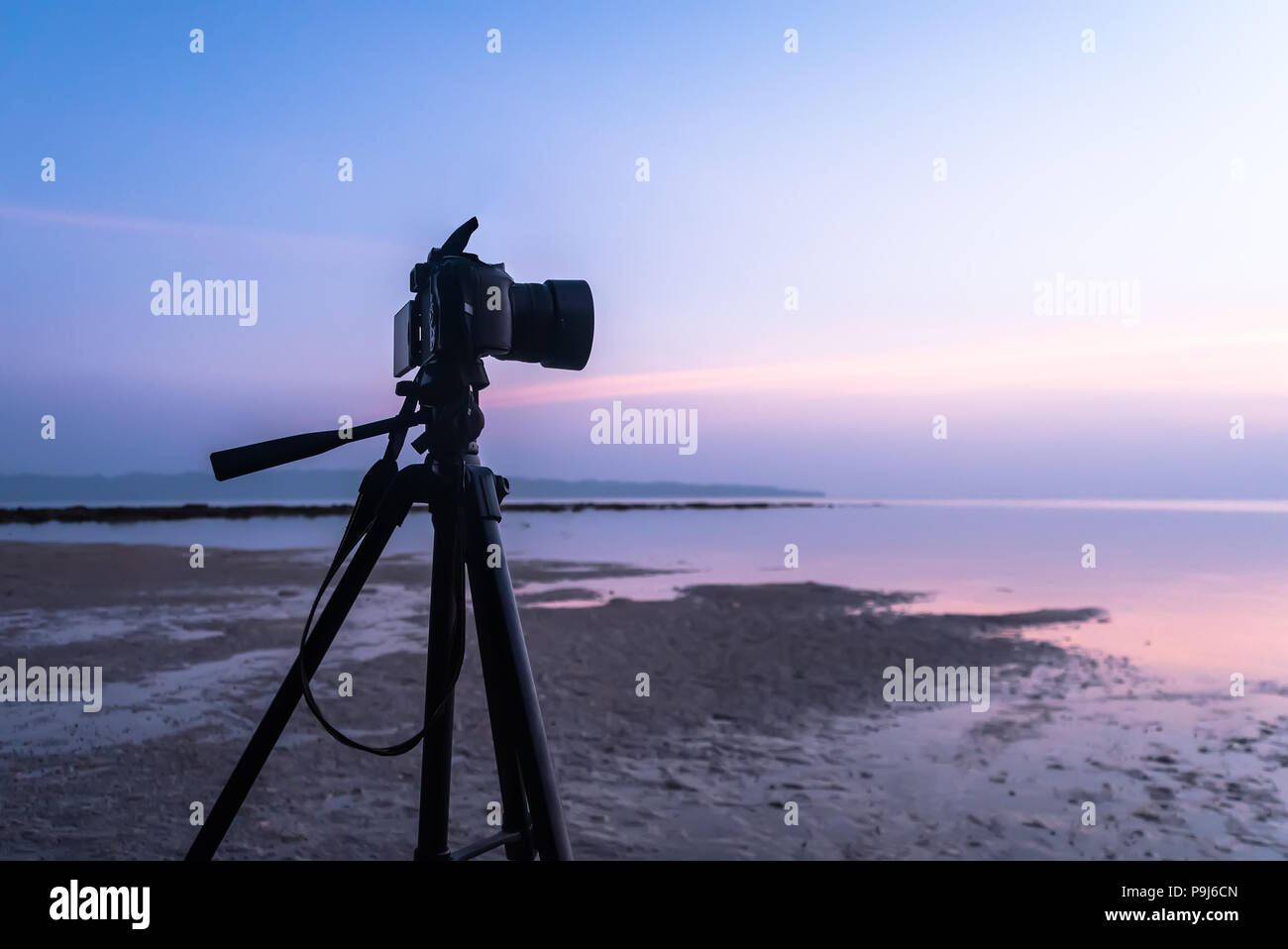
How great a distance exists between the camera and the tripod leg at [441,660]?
1898mm

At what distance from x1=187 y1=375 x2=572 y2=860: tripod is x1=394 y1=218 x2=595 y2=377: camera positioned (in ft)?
0.37

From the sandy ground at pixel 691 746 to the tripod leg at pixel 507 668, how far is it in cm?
185

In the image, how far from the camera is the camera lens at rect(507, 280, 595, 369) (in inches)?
83.6

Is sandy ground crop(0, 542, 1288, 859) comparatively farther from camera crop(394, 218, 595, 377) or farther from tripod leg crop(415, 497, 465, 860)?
camera crop(394, 218, 595, 377)

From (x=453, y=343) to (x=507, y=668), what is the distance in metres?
0.75

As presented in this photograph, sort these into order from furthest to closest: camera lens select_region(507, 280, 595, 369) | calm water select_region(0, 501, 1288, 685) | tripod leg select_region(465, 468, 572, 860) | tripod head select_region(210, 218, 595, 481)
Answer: calm water select_region(0, 501, 1288, 685)
camera lens select_region(507, 280, 595, 369)
tripod head select_region(210, 218, 595, 481)
tripod leg select_region(465, 468, 572, 860)

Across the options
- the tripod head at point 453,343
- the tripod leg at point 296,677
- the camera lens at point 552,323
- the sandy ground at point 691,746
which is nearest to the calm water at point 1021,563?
the sandy ground at point 691,746

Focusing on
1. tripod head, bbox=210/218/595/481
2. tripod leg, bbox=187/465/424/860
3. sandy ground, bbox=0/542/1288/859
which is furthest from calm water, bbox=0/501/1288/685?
tripod leg, bbox=187/465/424/860

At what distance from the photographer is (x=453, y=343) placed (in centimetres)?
194

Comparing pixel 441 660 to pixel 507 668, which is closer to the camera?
pixel 507 668

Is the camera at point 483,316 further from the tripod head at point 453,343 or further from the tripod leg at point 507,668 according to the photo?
the tripod leg at point 507,668

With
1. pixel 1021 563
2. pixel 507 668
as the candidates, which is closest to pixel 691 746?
pixel 507 668

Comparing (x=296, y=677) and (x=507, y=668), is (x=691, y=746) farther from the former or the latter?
(x=296, y=677)
